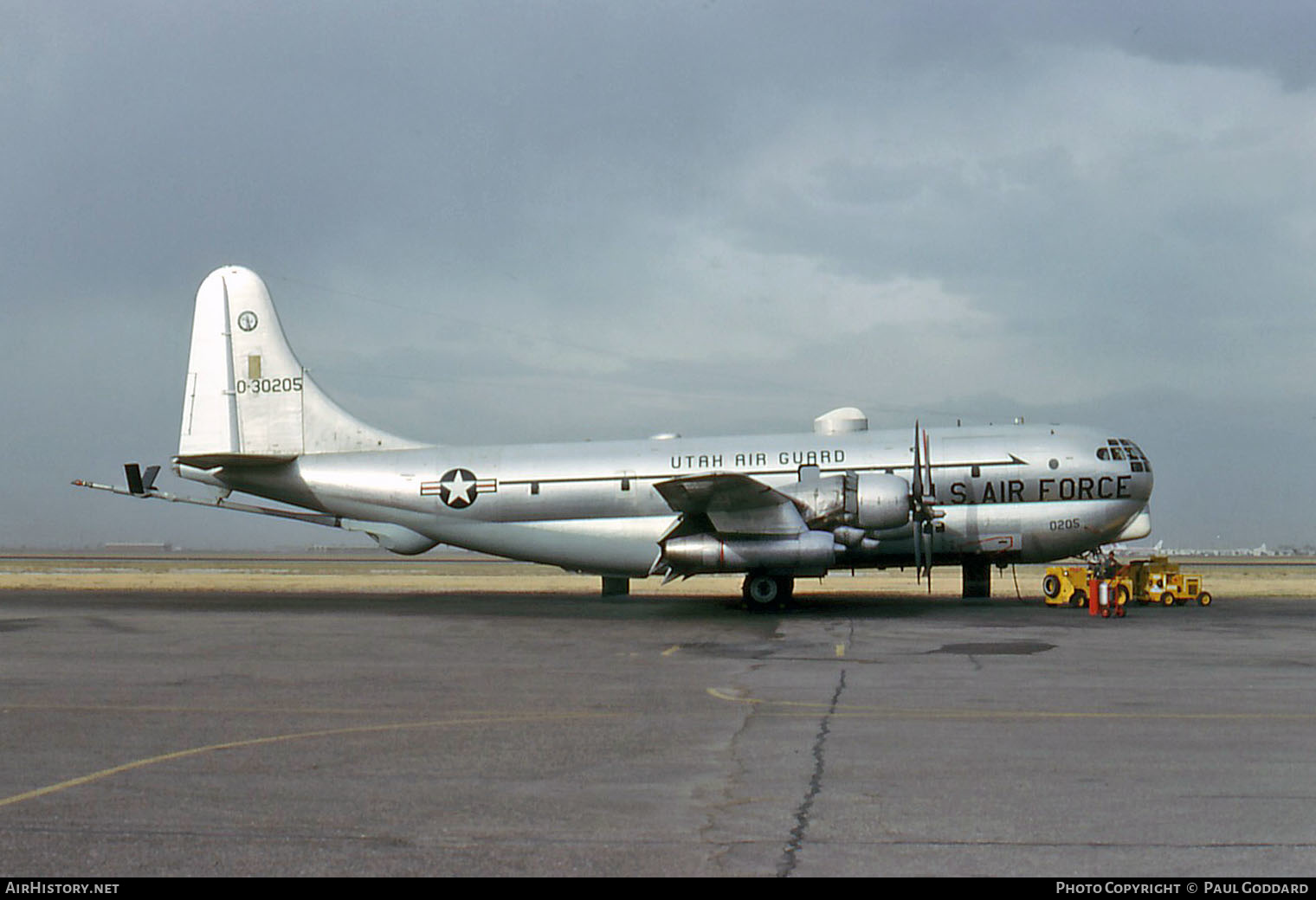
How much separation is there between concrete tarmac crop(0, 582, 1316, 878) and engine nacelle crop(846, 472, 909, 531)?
6.47 meters

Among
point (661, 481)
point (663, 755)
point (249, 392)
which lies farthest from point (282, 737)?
point (249, 392)

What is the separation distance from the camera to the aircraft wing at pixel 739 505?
92.0ft

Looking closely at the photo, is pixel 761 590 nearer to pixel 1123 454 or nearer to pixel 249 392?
pixel 1123 454

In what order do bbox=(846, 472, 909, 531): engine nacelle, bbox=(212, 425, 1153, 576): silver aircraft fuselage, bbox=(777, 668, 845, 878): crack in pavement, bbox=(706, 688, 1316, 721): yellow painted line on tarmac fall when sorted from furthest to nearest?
1. bbox=(212, 425, 1153, 576): silver aircraft fuselage
2. bbox=(846, 472, 909, 531): engine nacelle
3. bbox=(706, 688, 1316, 721): yellow painted line on tarmac
4. bbox=(777, 668, 845, 878): crack in pavement

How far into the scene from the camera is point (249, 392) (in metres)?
35.0

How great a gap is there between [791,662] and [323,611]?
17.0 metres

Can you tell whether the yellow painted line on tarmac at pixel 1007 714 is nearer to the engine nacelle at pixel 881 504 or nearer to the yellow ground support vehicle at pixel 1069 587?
the engine nacelle at pixel 881 504

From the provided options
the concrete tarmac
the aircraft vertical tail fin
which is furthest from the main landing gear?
the aircraft vertical tail fin

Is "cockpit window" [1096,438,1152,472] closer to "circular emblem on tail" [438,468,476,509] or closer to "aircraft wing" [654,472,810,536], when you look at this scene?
"aircraft wing" [654,472,810,536]

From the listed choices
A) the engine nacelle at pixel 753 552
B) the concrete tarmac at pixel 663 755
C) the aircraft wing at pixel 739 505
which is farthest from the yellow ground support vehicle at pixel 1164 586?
the aircraft wing at pixel 739 505

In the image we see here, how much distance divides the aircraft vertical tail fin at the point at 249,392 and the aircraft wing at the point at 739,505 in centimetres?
1041

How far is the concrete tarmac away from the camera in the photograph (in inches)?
287

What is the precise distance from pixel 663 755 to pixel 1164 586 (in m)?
25.9
